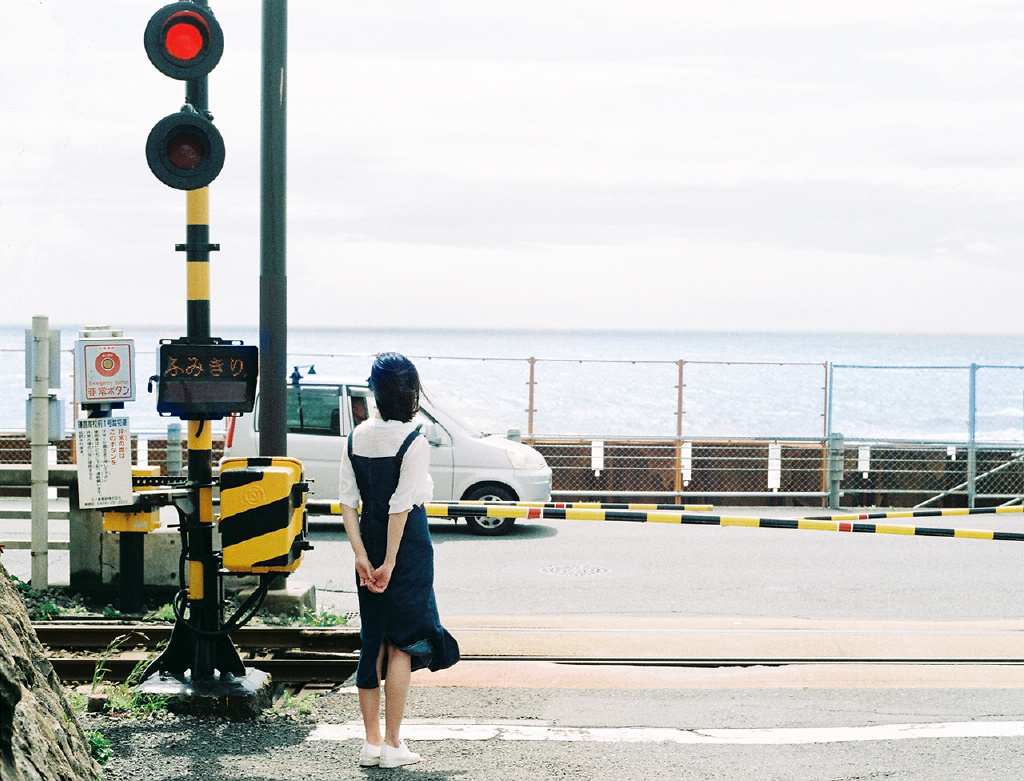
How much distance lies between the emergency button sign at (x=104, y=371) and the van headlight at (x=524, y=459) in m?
6.62

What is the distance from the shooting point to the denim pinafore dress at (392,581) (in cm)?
495

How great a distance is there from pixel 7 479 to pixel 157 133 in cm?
430

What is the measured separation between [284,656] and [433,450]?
6416 millimetres

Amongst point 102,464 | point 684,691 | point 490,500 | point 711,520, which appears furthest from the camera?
point 490,500

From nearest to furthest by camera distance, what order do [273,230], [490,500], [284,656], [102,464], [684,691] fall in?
[684,691] < [102,464] < [284,656] < [273,230] < [490,500]

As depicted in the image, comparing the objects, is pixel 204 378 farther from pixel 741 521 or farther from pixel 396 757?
pixel 741 521

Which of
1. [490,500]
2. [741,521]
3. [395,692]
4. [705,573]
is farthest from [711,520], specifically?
[490,500]

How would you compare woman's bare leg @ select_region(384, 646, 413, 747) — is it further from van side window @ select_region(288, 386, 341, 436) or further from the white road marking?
van side window @ select_region(288, 386, 341, 436)

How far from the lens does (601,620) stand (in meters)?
8.27

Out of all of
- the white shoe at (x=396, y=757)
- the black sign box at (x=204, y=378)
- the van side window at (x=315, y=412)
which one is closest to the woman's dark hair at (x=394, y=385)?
the black sign box at (x=204, y=378)

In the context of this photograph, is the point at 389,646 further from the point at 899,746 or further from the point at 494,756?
the point at 899,746

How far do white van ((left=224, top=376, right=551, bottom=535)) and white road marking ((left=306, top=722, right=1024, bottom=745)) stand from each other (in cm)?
758

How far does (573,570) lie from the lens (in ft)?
35.0

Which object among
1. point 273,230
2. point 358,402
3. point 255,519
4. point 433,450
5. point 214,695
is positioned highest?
point 273,230
